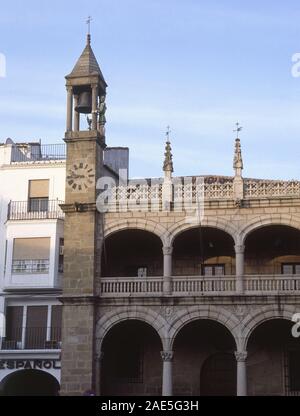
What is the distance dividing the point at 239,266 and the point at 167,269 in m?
2.66

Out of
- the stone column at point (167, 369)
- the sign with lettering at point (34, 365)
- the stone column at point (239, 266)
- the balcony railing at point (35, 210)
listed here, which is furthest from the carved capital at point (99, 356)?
the balcony railing at point (35, 210)

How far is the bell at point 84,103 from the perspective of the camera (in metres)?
31.6

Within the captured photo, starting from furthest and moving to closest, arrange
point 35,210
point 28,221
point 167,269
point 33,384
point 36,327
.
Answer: point 33,384 < point 35,210 < point 28,221 < point 36,327 < point 167,269

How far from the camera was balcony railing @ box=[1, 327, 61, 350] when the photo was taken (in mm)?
33781

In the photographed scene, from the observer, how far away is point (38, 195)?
3584cm

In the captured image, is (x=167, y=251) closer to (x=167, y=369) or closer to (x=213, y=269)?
(x=213, y=269)

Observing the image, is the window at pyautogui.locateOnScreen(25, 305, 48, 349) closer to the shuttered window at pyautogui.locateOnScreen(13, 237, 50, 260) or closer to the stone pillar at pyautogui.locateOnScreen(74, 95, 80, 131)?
the shuttered window at pyautogui.locateOnScreen(13, 237, 50, 260)

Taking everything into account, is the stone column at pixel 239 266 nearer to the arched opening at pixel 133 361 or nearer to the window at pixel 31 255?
the arched opening at pixel 133 361

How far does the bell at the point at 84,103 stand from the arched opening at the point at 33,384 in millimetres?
12096

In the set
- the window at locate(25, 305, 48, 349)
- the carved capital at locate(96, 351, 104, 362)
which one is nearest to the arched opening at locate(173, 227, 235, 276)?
the carved capital at locate(96, 351, 104, 362)

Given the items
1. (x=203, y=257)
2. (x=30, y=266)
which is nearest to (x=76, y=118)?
(x=30, y=266)

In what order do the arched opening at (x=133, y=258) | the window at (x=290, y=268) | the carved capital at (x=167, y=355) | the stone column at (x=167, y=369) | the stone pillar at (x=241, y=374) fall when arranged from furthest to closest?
the arched opening at (x=133, y=258), the window at (x=290, y=268), the carved capital at (x=167, y=355), the stone column at (x=167, y=369), the stone pillar at (x=241, y=374)

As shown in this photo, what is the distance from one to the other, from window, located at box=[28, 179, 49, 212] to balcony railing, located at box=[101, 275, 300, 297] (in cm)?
758
